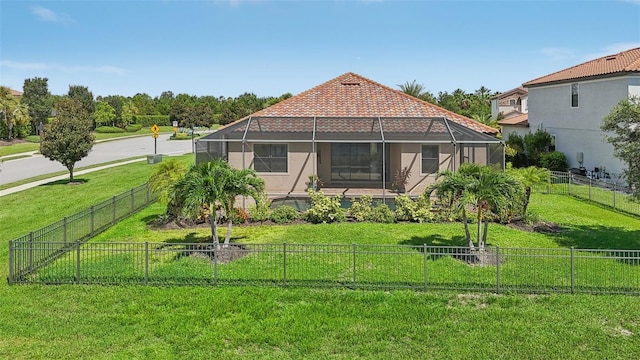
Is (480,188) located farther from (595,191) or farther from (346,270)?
(595,191)

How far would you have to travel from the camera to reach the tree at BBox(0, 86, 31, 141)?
57.4 m

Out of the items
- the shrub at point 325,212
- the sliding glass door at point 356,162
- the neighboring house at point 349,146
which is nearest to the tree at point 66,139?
the neighboring house at point 349,146

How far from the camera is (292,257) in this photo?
13.4 m

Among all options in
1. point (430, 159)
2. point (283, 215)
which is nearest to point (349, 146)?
point (430, 159)

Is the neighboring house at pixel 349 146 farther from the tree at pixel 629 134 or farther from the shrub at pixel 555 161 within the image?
the shrub at pixel 555 161

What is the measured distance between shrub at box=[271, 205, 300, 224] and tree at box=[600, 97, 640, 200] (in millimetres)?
10936

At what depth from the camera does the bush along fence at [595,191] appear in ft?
69.5

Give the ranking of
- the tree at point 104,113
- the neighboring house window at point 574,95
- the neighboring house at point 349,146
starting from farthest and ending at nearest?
the tree at point 104,113 < the neighboring house window at point 574,95 < the neighboring house at point 349,146

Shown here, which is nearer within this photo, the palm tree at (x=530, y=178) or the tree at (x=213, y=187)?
the tree at (x=213, y=187)

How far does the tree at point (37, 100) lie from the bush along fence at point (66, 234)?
180 ft

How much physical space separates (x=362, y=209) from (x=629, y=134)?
9100 millimetres

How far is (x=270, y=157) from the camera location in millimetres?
22766

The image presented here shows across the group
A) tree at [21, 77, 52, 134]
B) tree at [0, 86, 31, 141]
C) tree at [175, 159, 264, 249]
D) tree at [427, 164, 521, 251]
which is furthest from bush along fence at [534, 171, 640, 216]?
tree at [21, 77, 52, 134]

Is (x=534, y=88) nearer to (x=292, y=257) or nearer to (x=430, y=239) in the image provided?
(x=430, y=239)
